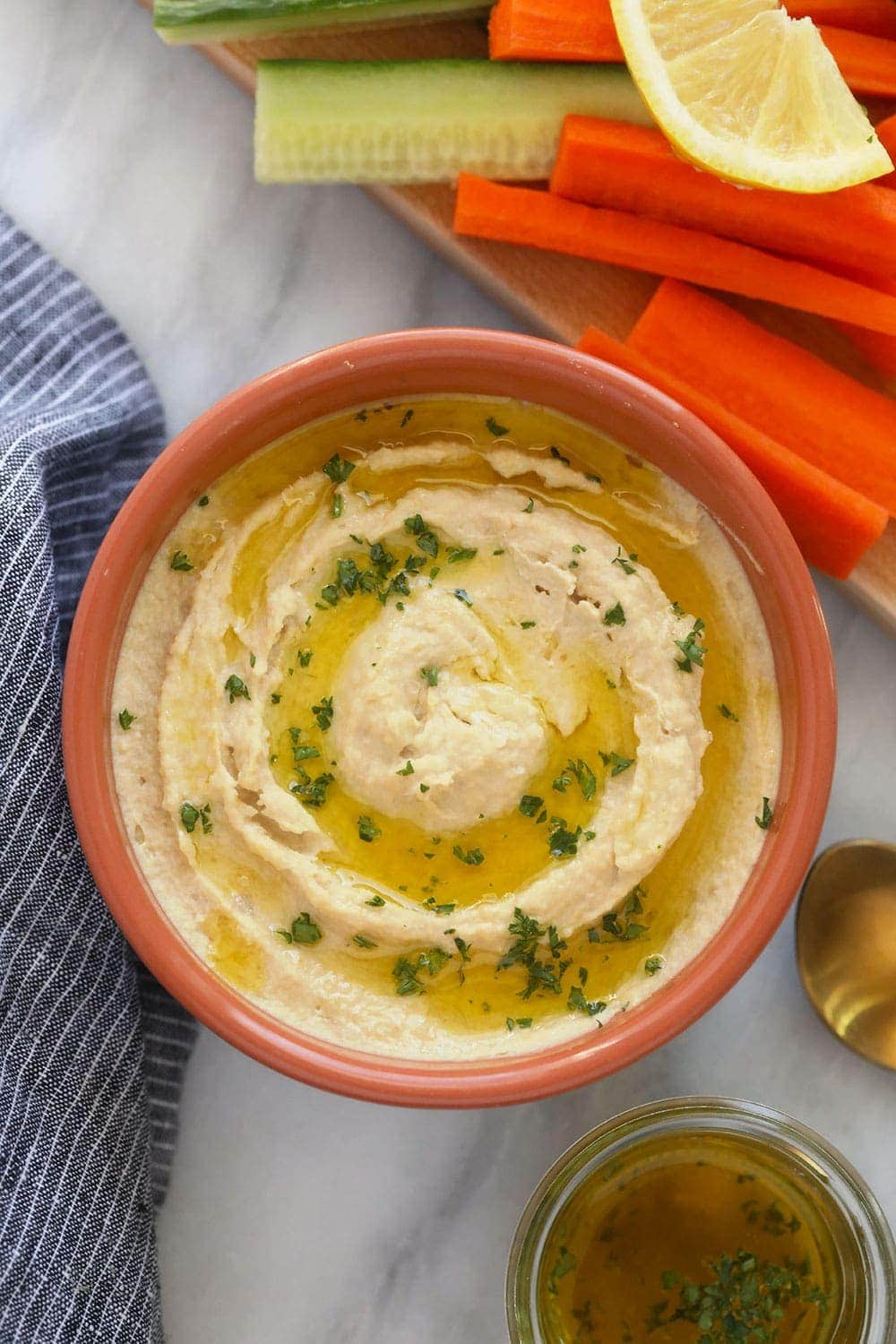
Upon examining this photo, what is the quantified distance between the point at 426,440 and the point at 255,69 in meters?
0.72

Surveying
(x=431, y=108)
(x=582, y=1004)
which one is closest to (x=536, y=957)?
(x=582, y=1004)

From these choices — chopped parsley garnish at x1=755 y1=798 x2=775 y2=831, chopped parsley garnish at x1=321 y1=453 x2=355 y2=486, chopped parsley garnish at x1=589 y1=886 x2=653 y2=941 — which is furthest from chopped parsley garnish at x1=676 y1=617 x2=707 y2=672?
chopped parsley garnish at x1=321 y1=453 x2=355 y2=486

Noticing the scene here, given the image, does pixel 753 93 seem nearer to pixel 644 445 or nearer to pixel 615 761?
pixel 644 445

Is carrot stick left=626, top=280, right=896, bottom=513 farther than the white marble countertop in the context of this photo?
No

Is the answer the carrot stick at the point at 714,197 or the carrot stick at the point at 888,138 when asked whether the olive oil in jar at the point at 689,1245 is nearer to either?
the carrot stick at the point at 714,197

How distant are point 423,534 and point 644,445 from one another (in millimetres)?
377

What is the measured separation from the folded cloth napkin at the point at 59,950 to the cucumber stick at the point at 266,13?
0.47 metres

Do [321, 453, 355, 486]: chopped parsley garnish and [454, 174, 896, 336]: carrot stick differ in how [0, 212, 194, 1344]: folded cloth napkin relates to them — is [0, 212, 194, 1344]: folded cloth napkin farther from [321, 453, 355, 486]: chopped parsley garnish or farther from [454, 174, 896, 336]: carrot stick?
[454, 174, 896, 336]: carrot stick

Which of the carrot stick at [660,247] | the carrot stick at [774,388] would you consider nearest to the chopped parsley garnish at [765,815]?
the carrot stick at [774,388]

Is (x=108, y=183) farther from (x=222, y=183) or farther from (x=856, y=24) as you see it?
(x=856, y=24)

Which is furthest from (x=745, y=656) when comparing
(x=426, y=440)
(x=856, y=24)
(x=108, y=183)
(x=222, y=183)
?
(x=108, y=183)

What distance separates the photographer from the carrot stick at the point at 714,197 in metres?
2.11

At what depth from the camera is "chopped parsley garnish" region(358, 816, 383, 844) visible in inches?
81.3

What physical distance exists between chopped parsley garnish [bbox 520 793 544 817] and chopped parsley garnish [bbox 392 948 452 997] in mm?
253
